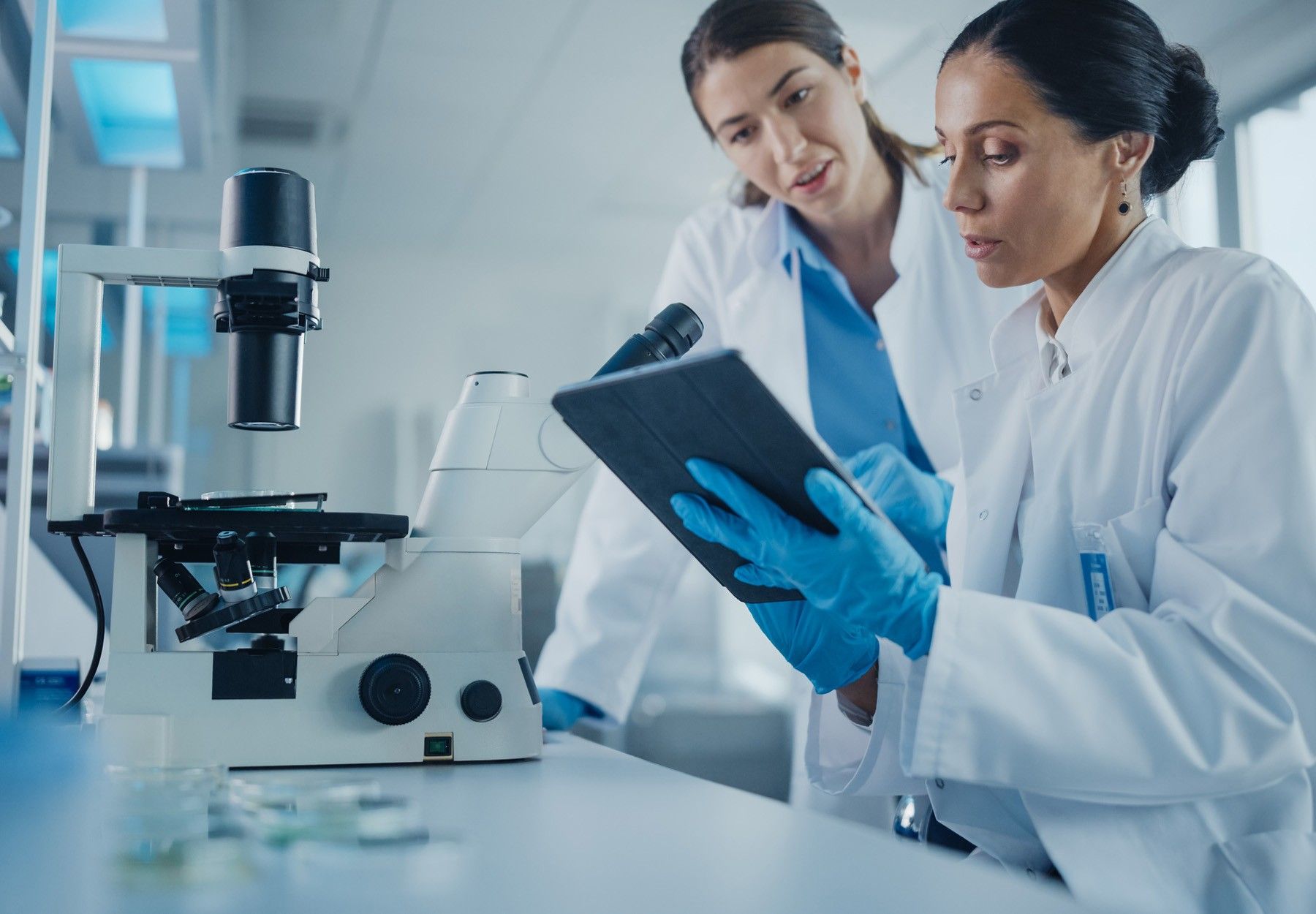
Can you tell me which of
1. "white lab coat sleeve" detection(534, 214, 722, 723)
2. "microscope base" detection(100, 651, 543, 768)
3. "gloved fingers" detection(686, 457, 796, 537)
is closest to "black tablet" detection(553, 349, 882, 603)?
"gloved fingers" detection(686, 457, 796, 537)

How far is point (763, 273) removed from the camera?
1.86 m

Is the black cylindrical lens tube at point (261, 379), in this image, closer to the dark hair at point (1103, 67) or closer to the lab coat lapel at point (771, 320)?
the dark hair at point (1103, 67)

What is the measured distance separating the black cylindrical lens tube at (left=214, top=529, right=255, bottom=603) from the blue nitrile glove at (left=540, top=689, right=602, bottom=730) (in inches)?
21.2

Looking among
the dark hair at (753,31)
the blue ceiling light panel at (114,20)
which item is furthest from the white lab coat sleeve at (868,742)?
the blue ceiling light panel at (114,20)

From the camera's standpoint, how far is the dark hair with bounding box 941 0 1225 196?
1.07 m

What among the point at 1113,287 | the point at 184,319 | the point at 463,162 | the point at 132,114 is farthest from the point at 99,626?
the point at 184,319

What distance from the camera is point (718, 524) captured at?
0.90 meters

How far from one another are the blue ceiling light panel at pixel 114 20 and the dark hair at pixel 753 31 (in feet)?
3.24

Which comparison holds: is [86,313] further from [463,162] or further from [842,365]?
[463,162]

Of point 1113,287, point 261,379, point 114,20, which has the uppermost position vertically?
point 114,20

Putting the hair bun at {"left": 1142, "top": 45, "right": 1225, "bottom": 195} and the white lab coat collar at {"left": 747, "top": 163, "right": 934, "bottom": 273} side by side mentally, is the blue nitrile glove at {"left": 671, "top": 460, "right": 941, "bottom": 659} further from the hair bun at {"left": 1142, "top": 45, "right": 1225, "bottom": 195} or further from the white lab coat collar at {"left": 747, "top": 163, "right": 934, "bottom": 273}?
the white lab coat collar at {"left": 747, "top": 163, "right": 934, "bottom": 273}

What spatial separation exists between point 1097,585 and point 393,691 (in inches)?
25.4

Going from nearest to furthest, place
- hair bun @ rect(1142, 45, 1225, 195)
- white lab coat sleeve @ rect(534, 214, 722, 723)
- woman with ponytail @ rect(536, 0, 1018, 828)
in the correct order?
hair bun @ rect(1142, 45, 1225, 195)
white lab coat sleeve @ rect(534, 214, 722, 723)
woman with ponytail @ rect(536, 0, 1018, 828)

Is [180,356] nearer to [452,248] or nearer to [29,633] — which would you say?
[452,248]
